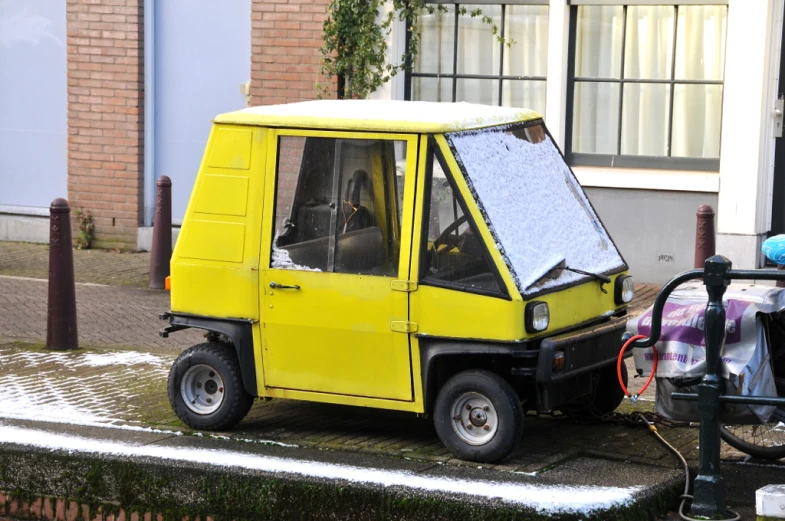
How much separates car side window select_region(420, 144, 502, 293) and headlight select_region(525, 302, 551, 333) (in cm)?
21

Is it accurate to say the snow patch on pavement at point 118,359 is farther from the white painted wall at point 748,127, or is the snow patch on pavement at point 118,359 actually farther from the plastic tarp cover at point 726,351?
the white painted wall at point 748,127

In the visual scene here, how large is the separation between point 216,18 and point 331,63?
5.38 ft

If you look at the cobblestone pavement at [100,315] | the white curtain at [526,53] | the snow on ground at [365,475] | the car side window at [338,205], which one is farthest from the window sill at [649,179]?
the snow on ground at [365,475]

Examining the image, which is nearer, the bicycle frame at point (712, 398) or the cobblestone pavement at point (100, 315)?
the bicycle frame at point (712, 398)

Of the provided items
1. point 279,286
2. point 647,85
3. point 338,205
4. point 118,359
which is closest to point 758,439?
point 338,205

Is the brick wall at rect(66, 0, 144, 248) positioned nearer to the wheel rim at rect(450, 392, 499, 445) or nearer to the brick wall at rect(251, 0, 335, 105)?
the brick wall at rect(251, 0, 335, 105)

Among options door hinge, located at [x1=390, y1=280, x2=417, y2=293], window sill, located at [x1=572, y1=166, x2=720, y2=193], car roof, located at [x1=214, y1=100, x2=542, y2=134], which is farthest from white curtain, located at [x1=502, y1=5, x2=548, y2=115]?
door hinge, located at [x1=390, y1=280, x2=417, y2=293]

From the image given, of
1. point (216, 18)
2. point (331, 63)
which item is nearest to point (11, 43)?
point (216, 18)

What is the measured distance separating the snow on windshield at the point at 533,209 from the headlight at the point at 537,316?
0.25ft

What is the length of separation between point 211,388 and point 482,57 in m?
6.79

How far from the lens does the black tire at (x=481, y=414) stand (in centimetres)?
551

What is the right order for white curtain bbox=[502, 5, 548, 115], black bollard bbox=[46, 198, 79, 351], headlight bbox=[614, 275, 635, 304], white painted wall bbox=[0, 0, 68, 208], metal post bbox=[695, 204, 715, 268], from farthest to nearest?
white painted wall bbox=[0, 0, 68, 208] < white curtain bbox=[502, 5, 548, 115] < metal post bbox=[695, 204, 715, 268] < black bollard bbox=[46, 198, 79, 351] < headlight bbox=[614, 275, 635, 304]

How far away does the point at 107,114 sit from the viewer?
13.4 meters

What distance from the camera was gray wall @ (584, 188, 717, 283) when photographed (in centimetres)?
1126
